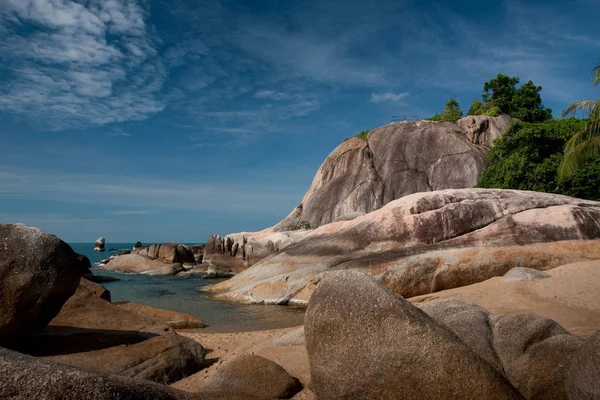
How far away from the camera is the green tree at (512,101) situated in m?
45.4

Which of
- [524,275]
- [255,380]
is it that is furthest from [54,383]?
[524,275]

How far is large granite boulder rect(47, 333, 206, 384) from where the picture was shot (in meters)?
6.94

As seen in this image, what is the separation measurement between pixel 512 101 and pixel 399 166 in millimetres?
15777

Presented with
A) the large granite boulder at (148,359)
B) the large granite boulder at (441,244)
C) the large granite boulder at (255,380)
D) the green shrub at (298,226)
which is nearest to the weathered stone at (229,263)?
the green shrub at (298,226)

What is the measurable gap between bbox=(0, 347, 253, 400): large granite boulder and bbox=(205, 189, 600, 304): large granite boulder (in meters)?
14.0

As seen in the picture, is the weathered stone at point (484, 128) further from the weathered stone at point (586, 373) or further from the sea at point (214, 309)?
the weathered stone at point (586, 373)

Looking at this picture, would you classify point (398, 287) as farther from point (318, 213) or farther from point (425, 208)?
point (318, 213)

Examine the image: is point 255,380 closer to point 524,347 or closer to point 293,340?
point 293,340

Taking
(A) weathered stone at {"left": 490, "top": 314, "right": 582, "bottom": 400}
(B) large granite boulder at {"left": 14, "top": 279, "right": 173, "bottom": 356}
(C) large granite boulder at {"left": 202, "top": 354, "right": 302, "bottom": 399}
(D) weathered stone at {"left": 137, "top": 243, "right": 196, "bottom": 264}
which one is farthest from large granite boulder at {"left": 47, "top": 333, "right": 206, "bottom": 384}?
(D) weathered stone at {"left": 137, "top": 243, "right": 196, "bottom": 264}

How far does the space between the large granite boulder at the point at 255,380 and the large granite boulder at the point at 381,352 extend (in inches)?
53.5

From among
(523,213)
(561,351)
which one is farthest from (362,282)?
(523,213)

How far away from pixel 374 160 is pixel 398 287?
28.9 metres

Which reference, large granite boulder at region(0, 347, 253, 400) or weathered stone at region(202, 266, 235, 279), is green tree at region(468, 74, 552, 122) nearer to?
weathered stone at region(202, 266, 235, 279)

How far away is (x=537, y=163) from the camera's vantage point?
30078mm
